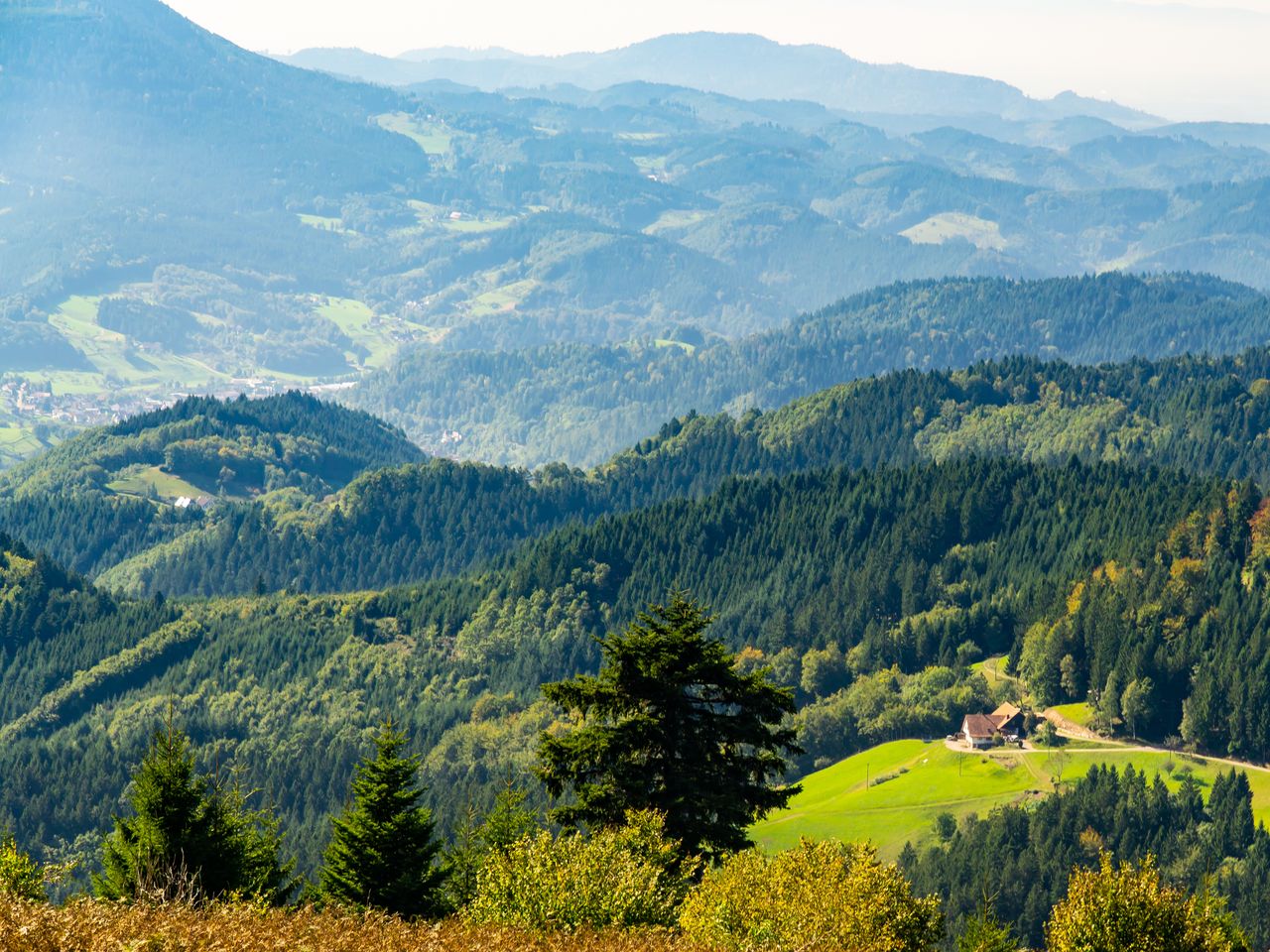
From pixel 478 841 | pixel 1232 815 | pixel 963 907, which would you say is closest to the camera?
pixel 478 841

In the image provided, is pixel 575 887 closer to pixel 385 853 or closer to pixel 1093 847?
pixel 385 853

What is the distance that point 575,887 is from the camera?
67.2 meters

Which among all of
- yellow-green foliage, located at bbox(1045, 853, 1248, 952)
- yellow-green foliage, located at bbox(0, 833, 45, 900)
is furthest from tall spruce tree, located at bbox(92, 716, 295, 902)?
yellow-green foliage, located at bbox(1045, 853, 1248, 952)

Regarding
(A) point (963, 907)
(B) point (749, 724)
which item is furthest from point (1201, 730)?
(B) point (749, 724)

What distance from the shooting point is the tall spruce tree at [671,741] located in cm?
8006

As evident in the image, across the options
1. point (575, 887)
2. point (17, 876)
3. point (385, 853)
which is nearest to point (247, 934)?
point (575, 887)

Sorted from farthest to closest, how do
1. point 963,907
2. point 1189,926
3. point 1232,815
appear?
point 1232,815
point 963,907
point 1189,926

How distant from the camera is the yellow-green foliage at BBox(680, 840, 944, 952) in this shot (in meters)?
64.9

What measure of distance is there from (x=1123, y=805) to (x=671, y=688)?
10906 centimetres

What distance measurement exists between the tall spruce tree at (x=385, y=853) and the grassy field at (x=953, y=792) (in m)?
103

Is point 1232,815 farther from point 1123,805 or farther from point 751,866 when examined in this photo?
point 751,866

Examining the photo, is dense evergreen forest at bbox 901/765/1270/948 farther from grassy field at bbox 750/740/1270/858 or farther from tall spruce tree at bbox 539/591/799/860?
tall spruce tree at bbox 539/591/799/860

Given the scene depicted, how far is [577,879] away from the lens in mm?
67312

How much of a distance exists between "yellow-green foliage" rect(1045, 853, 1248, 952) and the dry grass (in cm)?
2121
